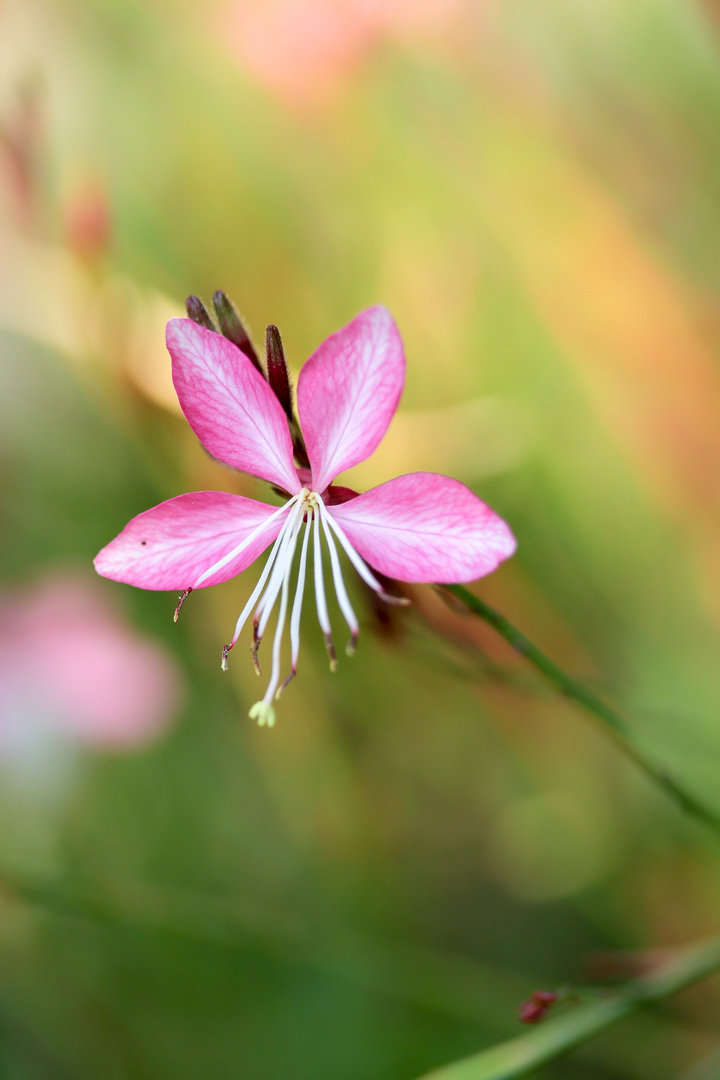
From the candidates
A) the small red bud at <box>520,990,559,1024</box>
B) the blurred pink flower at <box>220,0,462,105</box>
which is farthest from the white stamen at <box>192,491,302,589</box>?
the blurred pink flower at <box>220,0,462,105</box>

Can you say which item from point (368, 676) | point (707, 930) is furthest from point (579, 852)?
point (368, 676)

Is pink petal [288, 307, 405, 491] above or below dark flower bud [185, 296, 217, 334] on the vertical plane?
below

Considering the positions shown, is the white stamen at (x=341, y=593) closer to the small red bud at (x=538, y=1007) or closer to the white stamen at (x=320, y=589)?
the white stamen at (x=320, y=589)

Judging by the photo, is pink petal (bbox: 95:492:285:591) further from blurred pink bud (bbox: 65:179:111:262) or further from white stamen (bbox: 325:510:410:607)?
blurred pink bud (bbox: 65:179:111:262)

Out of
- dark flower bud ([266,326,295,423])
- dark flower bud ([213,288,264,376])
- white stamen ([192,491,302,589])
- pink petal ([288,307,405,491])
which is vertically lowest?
white stamen ([192,491,302,589])

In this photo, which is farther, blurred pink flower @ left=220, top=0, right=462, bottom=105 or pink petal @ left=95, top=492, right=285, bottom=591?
blurred pink flower @ left=220, top=0, right=462, bottom=105

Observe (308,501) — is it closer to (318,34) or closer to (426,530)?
(426,530)

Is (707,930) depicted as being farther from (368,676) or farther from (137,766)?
(137,766)
